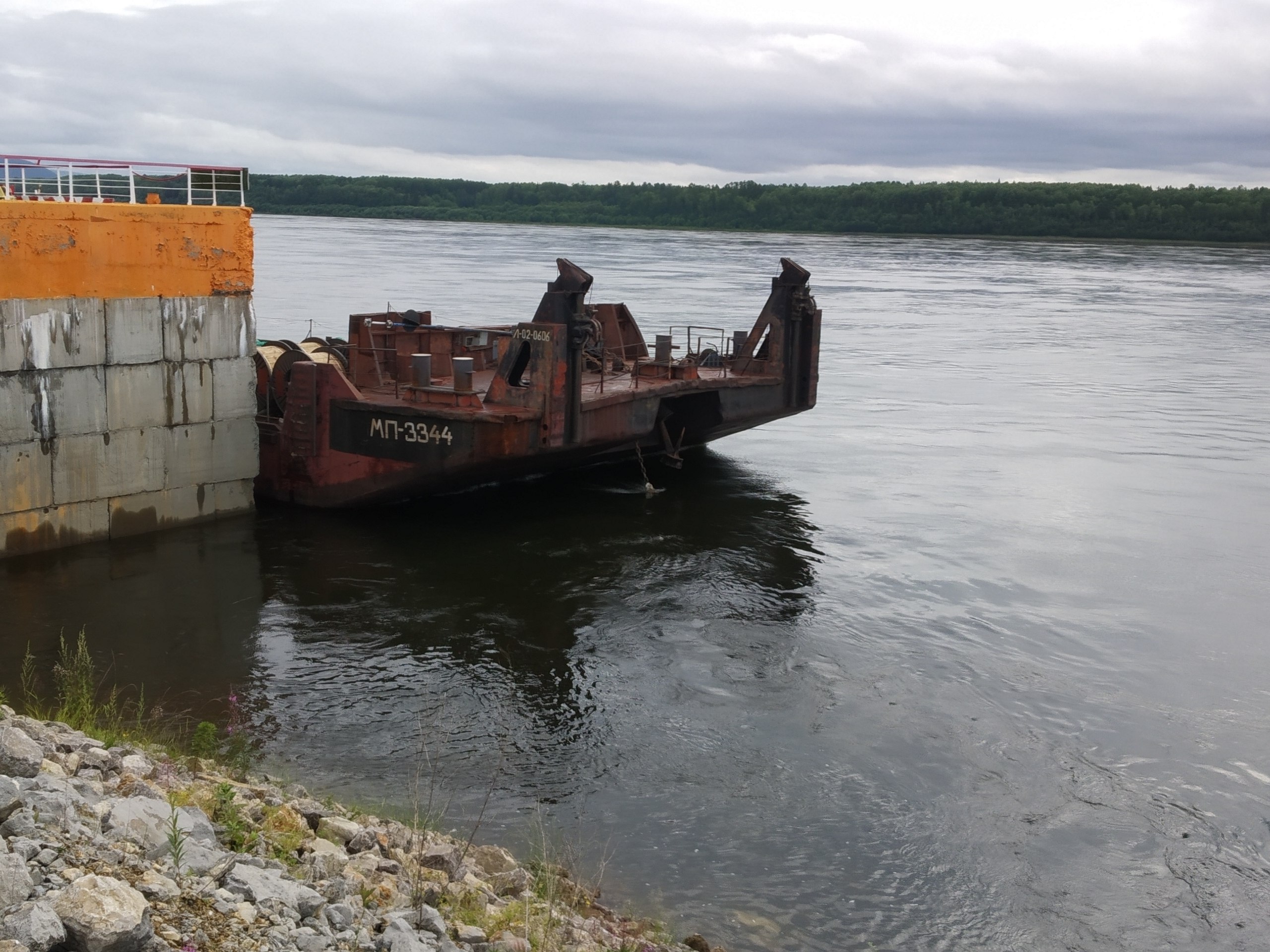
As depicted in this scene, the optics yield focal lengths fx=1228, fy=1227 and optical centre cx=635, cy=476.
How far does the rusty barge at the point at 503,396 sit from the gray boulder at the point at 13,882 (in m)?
9.46

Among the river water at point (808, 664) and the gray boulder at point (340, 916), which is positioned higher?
the gray boulder at point (340, 916)

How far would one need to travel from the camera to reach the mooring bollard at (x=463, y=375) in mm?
14109

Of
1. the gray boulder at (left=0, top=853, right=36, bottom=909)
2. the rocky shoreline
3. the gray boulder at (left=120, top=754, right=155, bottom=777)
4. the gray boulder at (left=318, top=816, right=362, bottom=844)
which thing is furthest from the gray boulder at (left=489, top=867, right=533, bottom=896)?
the gray boulder at (left=0, top=853, right=36, bottom=909)

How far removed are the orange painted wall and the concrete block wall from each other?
15 cm

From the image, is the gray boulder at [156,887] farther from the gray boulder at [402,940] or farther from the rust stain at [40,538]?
the rust stain at [40,538]

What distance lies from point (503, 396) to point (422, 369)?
1149 millimetres

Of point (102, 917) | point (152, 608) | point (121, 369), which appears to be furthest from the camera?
point (121, 369)

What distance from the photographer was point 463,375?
1421 centimetres

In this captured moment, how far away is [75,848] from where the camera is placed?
4977mm

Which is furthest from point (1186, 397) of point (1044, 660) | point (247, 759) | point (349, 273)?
point (349, 273)

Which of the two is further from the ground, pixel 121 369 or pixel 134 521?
pixel 121 369

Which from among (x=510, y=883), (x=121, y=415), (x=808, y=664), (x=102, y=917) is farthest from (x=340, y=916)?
(x=121, y=415)

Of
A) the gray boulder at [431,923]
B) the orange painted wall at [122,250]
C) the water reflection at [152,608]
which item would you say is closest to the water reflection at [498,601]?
the water reflection at [152,608]

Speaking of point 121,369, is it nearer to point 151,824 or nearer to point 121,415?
point 121,415
